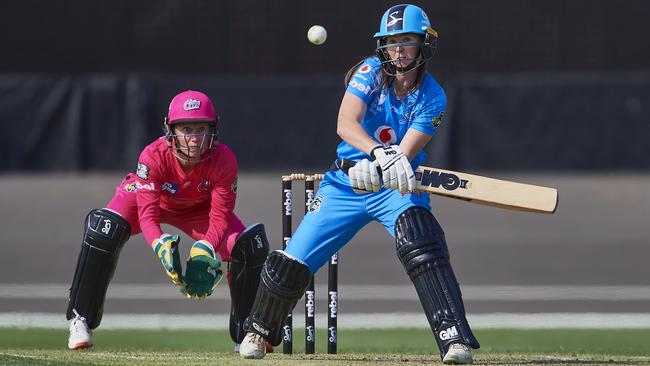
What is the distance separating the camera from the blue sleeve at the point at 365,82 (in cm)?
634

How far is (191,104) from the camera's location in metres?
6.93

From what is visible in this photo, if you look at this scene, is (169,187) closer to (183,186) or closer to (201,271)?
(183,186)

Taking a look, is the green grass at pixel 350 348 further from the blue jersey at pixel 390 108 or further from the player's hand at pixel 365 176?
the blue jersey at pixel 390 108

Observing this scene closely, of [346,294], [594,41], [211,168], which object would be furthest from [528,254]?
[211,168]

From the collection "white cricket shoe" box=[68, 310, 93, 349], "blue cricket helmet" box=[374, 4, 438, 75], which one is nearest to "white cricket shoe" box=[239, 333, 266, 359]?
"white cricket shoe" box=[68, 310, 93, 349]

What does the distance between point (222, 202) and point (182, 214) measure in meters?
0.43

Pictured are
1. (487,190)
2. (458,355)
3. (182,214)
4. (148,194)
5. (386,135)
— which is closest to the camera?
(458,355)

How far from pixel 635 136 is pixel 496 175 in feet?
5.41

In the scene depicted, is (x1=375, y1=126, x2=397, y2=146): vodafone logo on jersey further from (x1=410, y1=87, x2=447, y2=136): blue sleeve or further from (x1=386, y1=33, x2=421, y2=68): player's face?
(x1=386, y1=33, x2=421, y2=68): player's face

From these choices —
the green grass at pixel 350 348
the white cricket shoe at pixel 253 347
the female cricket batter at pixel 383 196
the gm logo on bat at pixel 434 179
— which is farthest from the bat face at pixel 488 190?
the white cricket shoe at pixel 253 347

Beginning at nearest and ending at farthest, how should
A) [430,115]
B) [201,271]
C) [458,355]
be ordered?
[458,355]
[430,115]
[201,271]

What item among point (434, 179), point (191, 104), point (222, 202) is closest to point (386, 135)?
point (434, 179)

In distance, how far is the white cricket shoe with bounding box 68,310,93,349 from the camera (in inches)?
279

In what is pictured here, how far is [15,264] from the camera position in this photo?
38.4ft
